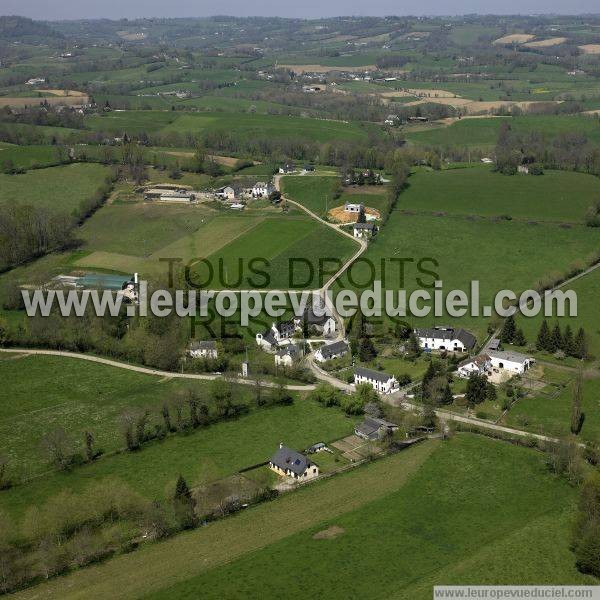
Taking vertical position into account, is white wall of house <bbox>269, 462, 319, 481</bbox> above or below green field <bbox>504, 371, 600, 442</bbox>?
below

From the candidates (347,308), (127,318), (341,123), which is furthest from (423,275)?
(341,123)

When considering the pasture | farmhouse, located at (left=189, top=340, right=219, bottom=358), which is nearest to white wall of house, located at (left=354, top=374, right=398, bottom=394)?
farmhouse, located at (left=189, top=340, right=219, bottom=358)

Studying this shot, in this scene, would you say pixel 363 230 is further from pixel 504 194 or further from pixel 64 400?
pixel 64 400

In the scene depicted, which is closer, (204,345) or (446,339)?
(204,345)

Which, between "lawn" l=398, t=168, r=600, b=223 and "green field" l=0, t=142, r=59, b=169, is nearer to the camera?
Result: "lawn" l=398, t=168, r=600, b=223

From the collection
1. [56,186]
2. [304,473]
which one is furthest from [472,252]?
[56,186]

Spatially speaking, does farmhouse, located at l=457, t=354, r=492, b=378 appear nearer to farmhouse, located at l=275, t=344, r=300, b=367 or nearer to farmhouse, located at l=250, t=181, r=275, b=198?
farmhouse, located at l=275, t=344, r=300, b=367
